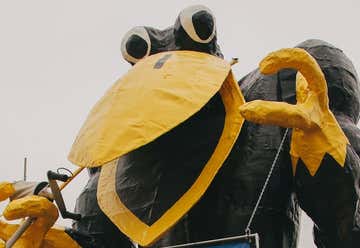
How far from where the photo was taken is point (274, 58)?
4000 mm

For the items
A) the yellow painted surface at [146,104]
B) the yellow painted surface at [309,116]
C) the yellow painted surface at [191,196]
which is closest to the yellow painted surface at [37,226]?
the yellow painted surface at [191,196]

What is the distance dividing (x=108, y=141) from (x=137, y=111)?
24 centimetres

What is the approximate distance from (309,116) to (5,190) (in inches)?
89.9

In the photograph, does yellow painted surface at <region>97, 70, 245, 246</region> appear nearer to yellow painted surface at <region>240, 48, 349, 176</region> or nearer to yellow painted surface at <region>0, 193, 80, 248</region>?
yellow painted surface at <region>240, 48, 349, 176</region>

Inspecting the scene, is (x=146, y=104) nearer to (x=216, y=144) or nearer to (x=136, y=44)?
(x=216, y=144)

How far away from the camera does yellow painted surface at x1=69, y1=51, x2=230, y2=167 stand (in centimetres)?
393

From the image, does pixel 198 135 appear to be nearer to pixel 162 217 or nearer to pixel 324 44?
pixel 162 217

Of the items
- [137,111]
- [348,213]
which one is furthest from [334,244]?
[137,111]

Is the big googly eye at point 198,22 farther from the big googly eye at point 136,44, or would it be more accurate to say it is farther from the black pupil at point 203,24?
the big googly eye at point 136,44

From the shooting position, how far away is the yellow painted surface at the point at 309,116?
395 cm

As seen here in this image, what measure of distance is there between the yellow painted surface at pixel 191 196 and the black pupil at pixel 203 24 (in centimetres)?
31

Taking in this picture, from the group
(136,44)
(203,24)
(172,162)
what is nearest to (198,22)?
(203,24)

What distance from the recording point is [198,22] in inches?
178

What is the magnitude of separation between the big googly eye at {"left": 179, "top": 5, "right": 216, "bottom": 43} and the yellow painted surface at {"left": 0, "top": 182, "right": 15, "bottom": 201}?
170cm
